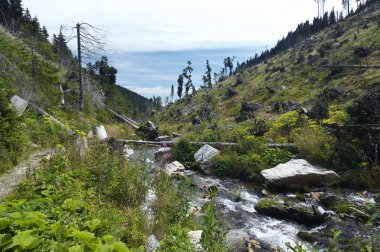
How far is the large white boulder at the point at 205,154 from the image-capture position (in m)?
13.6

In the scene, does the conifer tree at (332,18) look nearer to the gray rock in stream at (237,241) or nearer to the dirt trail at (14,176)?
the gray rock in stream at (237,241)

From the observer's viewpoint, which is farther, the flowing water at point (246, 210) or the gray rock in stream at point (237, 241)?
the flowing water at point (246, 210)

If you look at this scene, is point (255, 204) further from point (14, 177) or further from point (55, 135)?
point (55, 135)

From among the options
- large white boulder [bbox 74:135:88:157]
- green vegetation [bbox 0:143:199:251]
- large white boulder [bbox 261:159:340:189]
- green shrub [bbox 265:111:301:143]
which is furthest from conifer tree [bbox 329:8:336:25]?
green vegetation [bbox 0:143:199:251]

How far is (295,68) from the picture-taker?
5709 cm

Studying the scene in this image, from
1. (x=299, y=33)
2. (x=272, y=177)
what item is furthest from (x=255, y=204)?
(x=299, y=33)

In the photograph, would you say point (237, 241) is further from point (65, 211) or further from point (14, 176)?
point (14, 176)

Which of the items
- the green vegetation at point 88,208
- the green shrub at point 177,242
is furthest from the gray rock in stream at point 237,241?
the green shrub at point 177,242

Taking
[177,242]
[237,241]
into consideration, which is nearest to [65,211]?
[177,242]

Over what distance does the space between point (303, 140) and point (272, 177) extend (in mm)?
2830

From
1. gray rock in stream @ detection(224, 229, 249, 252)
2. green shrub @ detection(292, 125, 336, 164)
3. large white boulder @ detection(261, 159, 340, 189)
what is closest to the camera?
gray rock in stream @ detection(224, 229, 249, 252)

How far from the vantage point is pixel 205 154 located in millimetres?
13836

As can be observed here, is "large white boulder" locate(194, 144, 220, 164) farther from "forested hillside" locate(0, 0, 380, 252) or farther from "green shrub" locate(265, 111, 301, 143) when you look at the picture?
"green shrub" locate(265, 111, 301, 143)

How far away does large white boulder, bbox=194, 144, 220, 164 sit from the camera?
1357 cm
